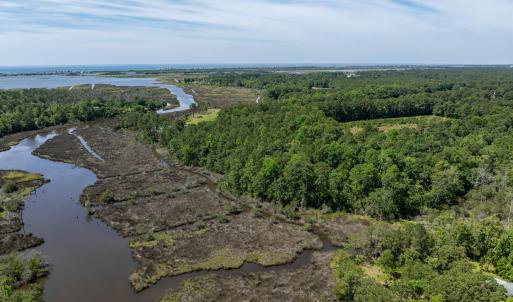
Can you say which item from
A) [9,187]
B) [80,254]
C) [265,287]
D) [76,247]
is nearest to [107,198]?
[76,247]

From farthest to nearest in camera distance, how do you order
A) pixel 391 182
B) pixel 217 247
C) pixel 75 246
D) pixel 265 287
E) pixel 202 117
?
pixel 202 117, pixel 391 182, pixel 75 246, pixel 217 247, pixel 265 287

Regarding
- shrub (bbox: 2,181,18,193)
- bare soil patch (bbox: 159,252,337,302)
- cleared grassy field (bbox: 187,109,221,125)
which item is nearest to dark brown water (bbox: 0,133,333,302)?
bare soil patch (bbox: 159,252,337,302)

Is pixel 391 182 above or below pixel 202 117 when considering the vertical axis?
below

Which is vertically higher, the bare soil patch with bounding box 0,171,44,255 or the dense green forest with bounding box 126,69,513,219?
the dense green forest with bounding box 126,69,513,219

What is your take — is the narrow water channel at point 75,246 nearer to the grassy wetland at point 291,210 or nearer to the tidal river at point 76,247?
the tidal river at point 76,247

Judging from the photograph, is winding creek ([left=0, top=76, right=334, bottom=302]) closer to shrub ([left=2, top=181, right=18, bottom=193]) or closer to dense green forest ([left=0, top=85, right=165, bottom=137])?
shrub ([left=2, top=181, right=18, bottom=193])

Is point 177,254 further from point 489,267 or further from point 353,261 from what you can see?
point 489,267

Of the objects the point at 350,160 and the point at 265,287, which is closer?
the point at 265,287

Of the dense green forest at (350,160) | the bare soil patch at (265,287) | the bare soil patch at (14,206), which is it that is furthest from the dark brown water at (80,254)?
the dense green forest at (350,160)

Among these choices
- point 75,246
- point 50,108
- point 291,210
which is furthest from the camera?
point 50,108

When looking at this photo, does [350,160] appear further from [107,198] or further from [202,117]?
[202,117]
